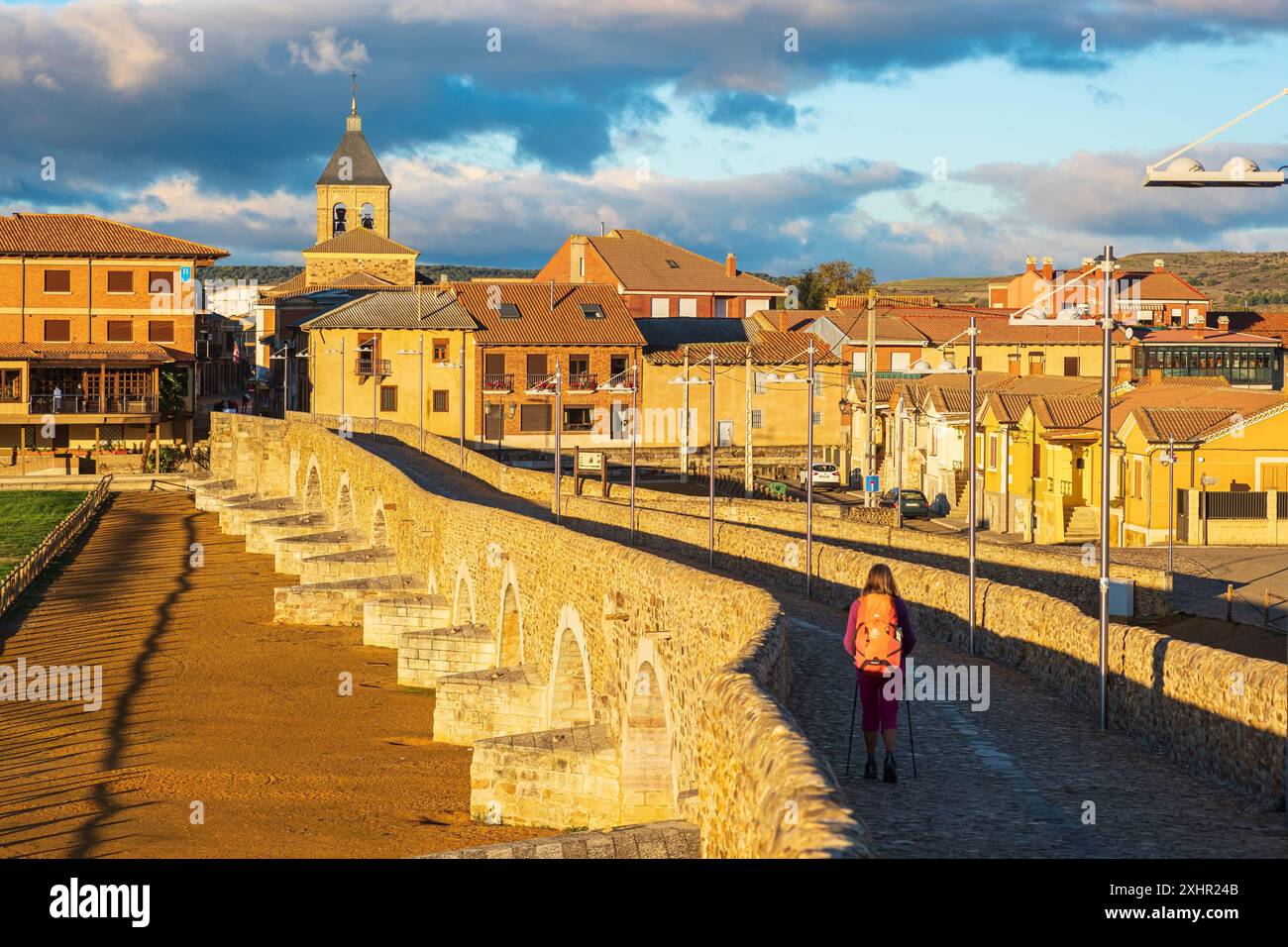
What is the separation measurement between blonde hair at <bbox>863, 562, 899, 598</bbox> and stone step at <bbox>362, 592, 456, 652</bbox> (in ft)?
89.2

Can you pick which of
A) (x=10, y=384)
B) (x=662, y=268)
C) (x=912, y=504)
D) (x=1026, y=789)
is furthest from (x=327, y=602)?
(x=662, y=268)

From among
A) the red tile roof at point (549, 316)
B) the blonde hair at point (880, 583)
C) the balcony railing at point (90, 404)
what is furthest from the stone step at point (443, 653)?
the balcony railing at point (90, 404)

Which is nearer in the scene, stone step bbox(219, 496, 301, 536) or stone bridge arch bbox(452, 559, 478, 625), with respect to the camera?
stone bridge arch bbox(452, 559, 478, 625)

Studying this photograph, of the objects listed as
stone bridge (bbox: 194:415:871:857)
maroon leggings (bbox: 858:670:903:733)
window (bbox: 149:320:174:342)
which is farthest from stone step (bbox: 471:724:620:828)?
window (bbox: 149:320:174:342)

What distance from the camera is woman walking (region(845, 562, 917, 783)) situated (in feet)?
42.4

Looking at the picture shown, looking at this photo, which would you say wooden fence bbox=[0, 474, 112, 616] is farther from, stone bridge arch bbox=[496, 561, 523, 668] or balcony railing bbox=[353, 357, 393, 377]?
stone bridge arch bbox=[496, 561, 523, 668]

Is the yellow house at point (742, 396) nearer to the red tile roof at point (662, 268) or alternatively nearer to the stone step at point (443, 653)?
the red tile roof at point (662, 268)

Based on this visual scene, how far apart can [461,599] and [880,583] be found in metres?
24.3

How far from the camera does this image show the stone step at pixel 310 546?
54281 millimetres

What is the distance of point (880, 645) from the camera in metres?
12.9

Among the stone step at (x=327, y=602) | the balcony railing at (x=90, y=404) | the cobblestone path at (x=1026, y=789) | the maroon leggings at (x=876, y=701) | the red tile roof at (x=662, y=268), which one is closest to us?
the cobblestone path at (x=1026, y=789)

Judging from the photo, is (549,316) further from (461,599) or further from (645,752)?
(645,752)

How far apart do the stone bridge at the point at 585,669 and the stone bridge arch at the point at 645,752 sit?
1.1 inches

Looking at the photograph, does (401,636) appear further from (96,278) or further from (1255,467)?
(96,278)
